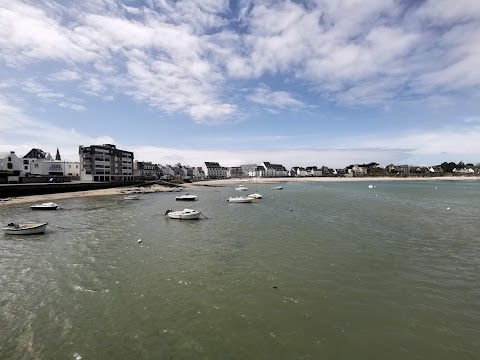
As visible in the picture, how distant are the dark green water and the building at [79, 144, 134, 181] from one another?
308 feet

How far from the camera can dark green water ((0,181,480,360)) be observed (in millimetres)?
10445

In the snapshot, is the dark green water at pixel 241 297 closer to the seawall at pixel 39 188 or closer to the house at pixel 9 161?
the seawall at pixel 39 188

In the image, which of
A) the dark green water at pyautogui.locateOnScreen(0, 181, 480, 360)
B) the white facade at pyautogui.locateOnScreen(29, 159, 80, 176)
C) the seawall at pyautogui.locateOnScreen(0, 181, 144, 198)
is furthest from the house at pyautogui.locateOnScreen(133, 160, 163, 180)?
the dark green water at pyautogui.locateOnScreen(0, 181, 480, 360)

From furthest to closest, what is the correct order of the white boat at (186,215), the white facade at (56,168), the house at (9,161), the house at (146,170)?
the house at (146,170) < the white facade at (56,168) < the house at (9,161) < the white boat at (186,215)

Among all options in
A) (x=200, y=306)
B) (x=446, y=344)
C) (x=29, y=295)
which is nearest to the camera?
(x=446, y=344)

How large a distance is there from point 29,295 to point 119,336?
7.10 m

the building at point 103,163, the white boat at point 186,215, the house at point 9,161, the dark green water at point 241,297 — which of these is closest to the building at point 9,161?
the house at point 9,161

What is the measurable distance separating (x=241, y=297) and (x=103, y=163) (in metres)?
120

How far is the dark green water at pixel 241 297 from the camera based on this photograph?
1045cm

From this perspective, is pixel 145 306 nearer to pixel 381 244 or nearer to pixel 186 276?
pixel 186 276

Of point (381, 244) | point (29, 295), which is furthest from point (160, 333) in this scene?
point (381, 244)

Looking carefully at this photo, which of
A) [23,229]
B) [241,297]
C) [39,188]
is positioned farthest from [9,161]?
[241,297]

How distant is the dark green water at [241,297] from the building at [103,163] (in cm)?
9392

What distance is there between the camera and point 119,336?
1100 cm
